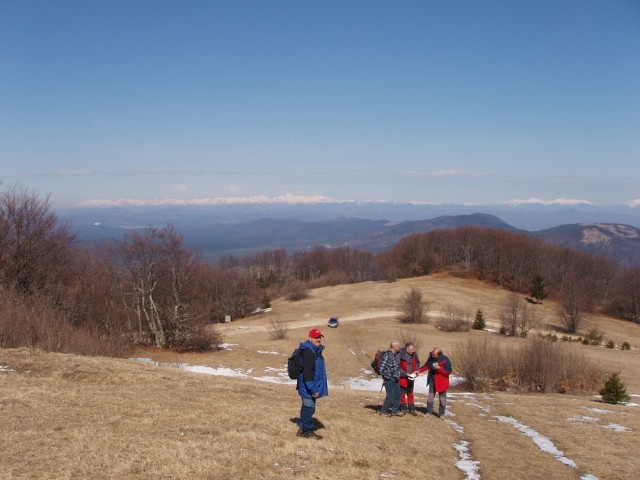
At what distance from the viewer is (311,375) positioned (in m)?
10.4

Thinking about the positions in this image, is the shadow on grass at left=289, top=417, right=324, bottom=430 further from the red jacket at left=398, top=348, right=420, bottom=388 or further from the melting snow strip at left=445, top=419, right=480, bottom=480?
the melting snow strip at left=445, top=419, right=480, bottom=480

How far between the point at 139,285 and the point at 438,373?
3175 centimetres

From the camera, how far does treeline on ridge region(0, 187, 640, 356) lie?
2630 cm

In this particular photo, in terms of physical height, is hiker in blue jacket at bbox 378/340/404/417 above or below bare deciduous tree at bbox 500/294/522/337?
above

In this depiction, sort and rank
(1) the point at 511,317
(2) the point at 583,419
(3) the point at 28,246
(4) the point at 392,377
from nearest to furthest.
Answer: (4) the point at 392,377 → (2) the point at 583,419 → (3) the point at 28,246 → (1) the point at 511,317

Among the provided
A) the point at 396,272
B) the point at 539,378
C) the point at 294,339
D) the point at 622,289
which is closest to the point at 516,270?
the point at 622,289

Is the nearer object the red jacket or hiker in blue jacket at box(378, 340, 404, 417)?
hiker in blue jacket at box(378, 340, 404, 417)

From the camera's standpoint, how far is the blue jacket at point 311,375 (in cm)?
1040

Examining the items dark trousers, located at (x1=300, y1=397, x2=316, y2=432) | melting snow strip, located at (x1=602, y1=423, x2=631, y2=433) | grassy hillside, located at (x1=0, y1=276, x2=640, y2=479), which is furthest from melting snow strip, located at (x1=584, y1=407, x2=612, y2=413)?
dark trousers, located at (x1=300, y1=397, x2=316, y2=432)

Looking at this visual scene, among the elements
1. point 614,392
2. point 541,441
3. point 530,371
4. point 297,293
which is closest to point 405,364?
point 541,441

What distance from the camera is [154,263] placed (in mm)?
39656

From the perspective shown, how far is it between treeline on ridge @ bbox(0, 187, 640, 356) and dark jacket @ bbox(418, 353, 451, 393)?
1682cm

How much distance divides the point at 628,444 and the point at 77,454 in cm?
1414

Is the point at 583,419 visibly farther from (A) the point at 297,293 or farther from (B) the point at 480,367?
(A) the point at 297,293
